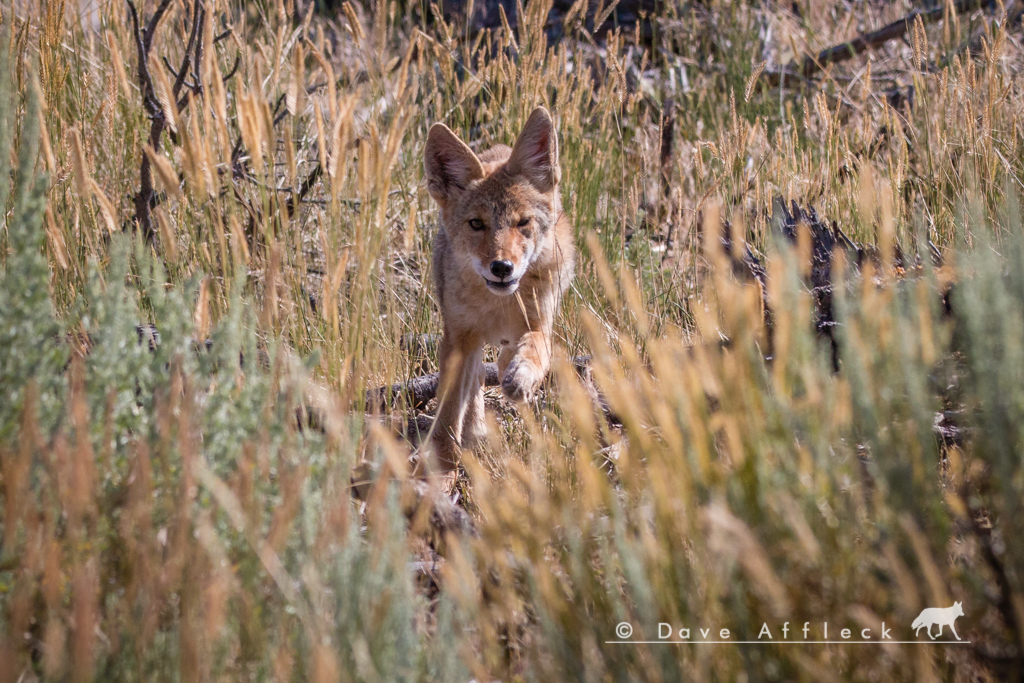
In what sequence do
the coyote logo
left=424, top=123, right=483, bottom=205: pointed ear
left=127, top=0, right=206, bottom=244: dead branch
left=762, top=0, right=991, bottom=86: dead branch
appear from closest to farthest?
the coyote logo
left=127, top=0, right=206, bottom=244: dead branch
left=424, top=123, right=483, bottom=205: pointed ear
left=762, top=0, right=991, bottom=86: dead branch

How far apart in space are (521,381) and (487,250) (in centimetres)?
93

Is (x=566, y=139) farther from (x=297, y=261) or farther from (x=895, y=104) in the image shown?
(x=895, y=104)

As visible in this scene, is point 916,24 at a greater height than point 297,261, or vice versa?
point 916,24

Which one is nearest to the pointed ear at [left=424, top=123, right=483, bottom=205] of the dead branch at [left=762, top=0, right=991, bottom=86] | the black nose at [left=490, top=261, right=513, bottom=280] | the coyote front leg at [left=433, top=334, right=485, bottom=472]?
the black nose at [left=490, top=261, right=513, bottom=280]

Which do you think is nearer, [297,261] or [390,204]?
[297,261]

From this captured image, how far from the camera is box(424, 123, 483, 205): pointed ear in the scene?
12.4ft

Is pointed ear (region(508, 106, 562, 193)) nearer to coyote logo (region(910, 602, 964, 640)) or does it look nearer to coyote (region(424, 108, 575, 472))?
coyote (region(424, 108, 575, 472))

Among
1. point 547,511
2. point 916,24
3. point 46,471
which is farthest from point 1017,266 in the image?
point 916,24

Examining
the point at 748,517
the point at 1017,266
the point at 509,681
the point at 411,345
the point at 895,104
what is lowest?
the point at 509,681

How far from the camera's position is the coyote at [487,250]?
12.1ft

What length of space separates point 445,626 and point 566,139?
10.8ft

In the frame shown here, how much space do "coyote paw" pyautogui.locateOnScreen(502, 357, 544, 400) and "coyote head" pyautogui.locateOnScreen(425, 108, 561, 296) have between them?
1.99 ft

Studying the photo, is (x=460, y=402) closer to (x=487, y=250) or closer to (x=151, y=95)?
(x=487, y=250)

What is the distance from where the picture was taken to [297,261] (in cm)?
211
